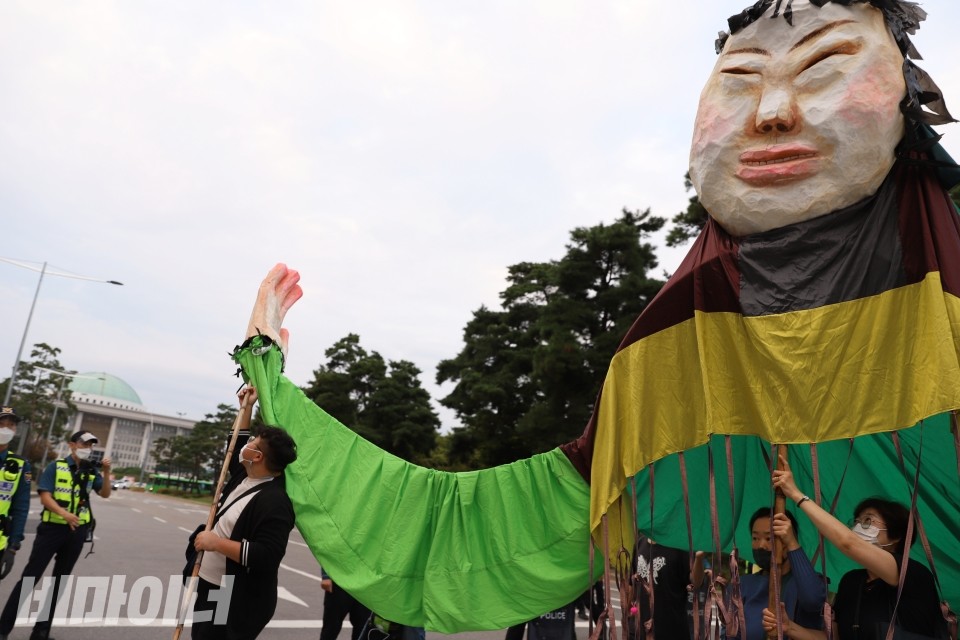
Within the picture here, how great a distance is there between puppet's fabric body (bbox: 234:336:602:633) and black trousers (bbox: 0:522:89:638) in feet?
8.22

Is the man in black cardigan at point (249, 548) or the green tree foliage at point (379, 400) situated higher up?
the green tree foliage at point (379, 400)

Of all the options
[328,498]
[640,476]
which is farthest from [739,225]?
[328,498]

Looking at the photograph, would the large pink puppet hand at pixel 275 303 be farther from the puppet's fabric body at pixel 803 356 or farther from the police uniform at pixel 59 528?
the police uniform at pixel 59 528

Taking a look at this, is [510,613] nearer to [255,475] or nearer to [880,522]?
[255,475]

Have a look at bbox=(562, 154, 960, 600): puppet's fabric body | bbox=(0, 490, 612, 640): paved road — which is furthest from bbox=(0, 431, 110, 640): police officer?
bbox=(562, 154, 960, 600): puppet's fabric body

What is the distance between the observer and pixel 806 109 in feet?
8.15

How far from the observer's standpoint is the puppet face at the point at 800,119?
2.40 metres

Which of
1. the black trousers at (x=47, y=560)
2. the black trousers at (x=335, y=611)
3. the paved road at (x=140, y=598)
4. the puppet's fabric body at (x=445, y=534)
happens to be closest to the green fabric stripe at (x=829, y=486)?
the puppet's fabric body at (x=445, y=534)

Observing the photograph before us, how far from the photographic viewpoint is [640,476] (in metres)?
2.92

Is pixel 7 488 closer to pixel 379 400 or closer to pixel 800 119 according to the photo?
pixel 800 119

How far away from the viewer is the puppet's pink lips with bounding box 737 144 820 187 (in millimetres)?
2479

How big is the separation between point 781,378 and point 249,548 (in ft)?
7.40

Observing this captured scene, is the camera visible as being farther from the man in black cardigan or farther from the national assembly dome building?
the national assembly dome building

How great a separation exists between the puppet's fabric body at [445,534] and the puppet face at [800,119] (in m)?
1.37
